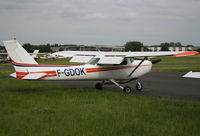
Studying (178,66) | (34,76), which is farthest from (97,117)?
(178,66)

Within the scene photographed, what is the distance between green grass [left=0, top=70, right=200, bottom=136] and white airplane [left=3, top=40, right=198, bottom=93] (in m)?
1.78

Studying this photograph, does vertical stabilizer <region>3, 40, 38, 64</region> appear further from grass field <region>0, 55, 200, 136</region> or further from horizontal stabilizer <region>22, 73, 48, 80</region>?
grass field <region>0, 55, 200, 136</region>

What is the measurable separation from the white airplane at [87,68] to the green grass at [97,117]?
5.85 ft

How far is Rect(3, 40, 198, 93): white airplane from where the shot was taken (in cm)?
1031

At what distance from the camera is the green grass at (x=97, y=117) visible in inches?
209

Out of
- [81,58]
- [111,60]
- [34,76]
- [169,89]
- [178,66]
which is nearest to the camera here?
[34,76]

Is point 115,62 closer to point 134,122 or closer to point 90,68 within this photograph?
point 90,68

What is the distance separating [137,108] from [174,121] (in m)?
1.63

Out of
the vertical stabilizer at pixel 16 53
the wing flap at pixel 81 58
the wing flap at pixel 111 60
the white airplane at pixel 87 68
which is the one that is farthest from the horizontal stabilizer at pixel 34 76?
the wing flap at pixel 81 58

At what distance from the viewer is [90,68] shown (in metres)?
11.4

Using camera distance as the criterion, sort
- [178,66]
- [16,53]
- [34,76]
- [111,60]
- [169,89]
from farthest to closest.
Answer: [178,66] → [169,89] → [111,60] → [16,53] → [34,76]

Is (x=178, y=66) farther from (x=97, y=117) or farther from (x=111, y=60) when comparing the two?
(x=97, y=117)

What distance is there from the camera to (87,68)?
1138 centimetres

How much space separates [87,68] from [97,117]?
16.7 feet
